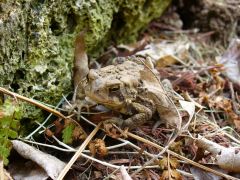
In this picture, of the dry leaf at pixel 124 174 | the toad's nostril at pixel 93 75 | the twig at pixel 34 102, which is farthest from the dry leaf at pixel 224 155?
the twig at pixel 34 102

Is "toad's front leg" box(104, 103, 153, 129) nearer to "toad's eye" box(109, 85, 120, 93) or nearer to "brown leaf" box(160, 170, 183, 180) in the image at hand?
"toad's eye" box(109, 85, 120, 93)

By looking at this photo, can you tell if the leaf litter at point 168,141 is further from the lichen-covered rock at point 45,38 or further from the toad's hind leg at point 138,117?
the lichen-covered rock at point 45,38

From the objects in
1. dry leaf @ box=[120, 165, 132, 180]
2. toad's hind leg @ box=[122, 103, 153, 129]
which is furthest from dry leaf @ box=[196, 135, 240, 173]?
dry leaf @ box=[120, 165, 132, 180]

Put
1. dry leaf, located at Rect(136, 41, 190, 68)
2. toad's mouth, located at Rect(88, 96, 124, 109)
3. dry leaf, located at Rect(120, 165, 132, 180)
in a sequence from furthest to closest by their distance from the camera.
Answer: dry leaf, located at Rect(136, 41, 190, 68) → toad's mouth, located at Rect(88, 96, 124, 109) → dry leaf, located at Rect(120, 165, 132, 180)

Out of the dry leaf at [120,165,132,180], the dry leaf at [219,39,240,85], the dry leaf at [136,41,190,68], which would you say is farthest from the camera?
the dry leaf at [136,41,190,68]

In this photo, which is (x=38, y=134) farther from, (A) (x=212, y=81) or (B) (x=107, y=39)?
(A) (x=212, y=81)

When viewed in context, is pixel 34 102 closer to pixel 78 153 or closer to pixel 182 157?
pixel 78 153

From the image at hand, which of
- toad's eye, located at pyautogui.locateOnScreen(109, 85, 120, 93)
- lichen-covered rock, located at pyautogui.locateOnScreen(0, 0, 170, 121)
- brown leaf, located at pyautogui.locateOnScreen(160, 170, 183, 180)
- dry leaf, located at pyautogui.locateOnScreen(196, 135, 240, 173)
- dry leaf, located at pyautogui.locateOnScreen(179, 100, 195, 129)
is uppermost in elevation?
lichen-covered rock, located at pyautogui.locateOnScreen(0, 0, 170, 121)
